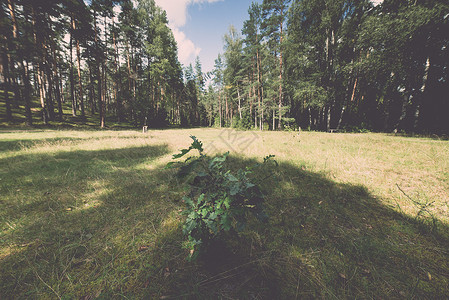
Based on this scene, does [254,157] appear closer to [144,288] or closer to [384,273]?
[384,273]

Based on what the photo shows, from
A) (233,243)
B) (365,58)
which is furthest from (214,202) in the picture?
(365,58)

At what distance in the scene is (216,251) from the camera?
1.64 metres

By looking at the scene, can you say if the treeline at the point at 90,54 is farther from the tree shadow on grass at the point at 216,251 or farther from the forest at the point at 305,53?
the tree shadow on grass at the point at 216,251

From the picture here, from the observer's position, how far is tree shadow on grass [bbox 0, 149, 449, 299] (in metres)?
1.39

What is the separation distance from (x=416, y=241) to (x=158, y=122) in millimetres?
29177

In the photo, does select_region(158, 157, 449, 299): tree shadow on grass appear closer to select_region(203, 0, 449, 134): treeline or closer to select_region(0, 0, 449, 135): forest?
select_region(0, 0, 449, 135): forest

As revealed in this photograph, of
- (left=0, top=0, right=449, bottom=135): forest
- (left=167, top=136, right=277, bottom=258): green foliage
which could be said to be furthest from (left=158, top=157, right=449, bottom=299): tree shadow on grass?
(left=0, top=0, right=449, bottom=135): forest

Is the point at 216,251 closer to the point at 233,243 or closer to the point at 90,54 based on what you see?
the point at 233,243

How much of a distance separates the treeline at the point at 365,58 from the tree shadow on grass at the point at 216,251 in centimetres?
1602

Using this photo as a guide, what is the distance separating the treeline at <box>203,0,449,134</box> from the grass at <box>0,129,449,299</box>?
1392cm

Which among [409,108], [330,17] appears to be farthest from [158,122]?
[409,108]

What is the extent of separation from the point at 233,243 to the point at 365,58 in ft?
67.4

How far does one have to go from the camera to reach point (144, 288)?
4.53 ft

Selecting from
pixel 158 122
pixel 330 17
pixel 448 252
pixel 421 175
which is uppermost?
pixel 330 17
